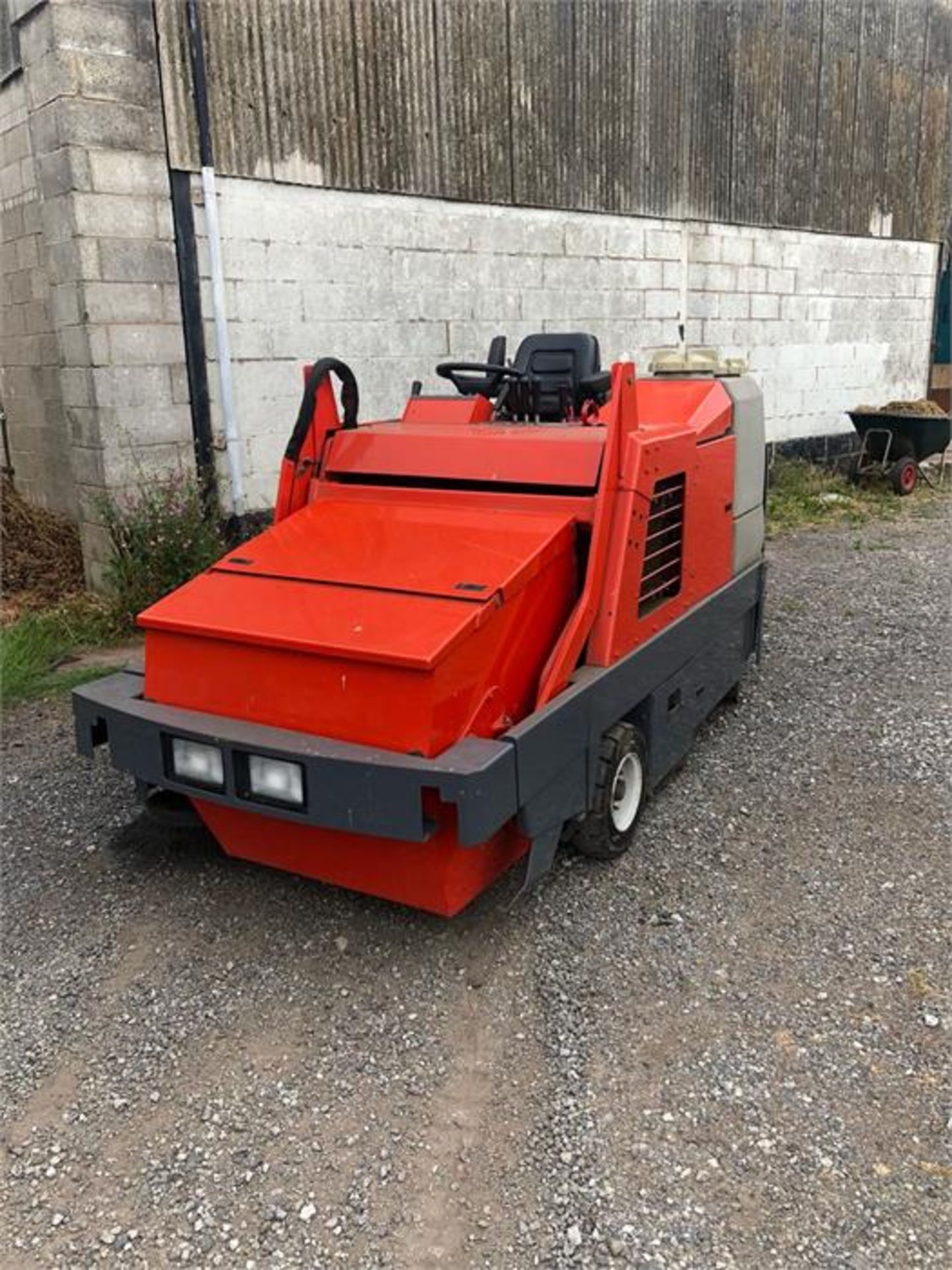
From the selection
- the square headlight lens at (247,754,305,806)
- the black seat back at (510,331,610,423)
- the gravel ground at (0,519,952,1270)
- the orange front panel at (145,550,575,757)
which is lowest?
the gravel ground at (0,519,952,1270)

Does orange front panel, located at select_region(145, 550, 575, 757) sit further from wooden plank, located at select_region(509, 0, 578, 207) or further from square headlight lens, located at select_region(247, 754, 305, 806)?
wooden plank, located at select_region(509, 0, 578, 207)

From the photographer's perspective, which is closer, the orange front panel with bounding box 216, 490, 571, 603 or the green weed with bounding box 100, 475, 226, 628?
the orange front panel with bounding box 216, 490, 571, 603

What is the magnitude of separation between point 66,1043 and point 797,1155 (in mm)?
1762

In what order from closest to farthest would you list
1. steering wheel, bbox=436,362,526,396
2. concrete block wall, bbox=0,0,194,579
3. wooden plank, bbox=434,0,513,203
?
steering wheel, bbox=436,362,526,396 < concrete block wall, bbox=0,0,194,579 < wooden plank, bbox=434,0,513,203

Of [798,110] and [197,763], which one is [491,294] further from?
[197,763]

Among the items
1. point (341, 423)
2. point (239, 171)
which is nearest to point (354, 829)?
point (341, 423)

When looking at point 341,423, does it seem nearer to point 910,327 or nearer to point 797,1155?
point 797,1155

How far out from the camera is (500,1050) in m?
2.59

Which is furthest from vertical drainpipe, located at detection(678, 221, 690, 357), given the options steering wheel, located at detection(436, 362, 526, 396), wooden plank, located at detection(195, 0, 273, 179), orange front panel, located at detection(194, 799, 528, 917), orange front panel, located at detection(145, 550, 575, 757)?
orange front panel, located at detection(194, 799, 528, 917)

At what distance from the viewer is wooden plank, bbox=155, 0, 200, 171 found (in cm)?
587

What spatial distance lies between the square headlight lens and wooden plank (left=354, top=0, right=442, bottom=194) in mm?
5296

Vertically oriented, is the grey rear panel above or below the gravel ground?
above

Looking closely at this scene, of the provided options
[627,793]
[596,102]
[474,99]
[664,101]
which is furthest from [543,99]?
[627,793]

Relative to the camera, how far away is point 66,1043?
104 inches
